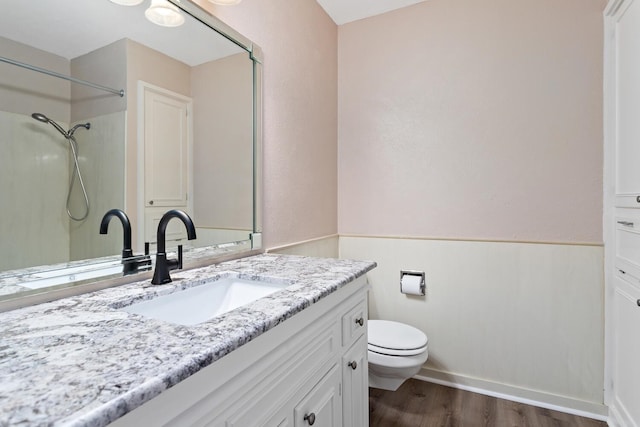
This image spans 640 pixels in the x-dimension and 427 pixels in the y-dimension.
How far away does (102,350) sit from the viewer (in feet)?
1.86

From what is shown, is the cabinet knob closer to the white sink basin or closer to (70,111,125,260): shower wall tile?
the white sink basin

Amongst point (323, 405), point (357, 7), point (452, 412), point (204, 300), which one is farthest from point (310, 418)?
point (357, 7)

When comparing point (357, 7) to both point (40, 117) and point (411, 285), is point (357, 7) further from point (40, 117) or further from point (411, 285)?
point (40, 117)

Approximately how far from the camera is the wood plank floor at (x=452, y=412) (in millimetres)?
1720

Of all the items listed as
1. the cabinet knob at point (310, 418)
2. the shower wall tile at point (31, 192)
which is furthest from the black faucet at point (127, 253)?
the cabinet knob at point (310, 418)

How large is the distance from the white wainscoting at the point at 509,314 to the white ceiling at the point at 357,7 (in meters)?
1.57

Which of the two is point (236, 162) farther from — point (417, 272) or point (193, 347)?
point (417, 272)

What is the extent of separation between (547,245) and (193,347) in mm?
1976

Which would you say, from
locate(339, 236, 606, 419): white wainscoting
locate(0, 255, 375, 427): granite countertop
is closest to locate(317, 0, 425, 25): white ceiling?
locate(339, 236, 606, 419): white wainscoting

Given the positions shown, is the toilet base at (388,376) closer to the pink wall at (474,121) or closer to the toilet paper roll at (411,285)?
A: the toilet paper roll at (411,285)

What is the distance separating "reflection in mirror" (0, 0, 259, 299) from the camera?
0.83 metres

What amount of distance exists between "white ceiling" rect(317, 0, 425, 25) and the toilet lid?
2074mm

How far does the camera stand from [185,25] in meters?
1.29

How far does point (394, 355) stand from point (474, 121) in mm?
1452
